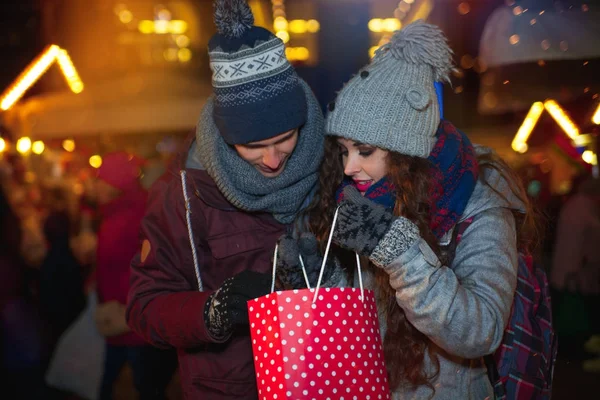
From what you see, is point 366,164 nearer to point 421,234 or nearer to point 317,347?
point 421,234

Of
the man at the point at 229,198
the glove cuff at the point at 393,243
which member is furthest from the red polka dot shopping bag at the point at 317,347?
the man at the point at 229,198

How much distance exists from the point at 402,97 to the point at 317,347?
91 centimetres

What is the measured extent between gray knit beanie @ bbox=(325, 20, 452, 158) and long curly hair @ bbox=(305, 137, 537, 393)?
0.25ft

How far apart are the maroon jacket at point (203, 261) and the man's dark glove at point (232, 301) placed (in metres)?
0.21

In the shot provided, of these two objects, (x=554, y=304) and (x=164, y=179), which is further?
(x=554, y=304)

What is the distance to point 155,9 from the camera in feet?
42.4

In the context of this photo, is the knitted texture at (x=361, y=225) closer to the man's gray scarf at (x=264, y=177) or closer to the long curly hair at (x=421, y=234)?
the long curly hair at (x=421, y=234)

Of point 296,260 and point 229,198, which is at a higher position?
point 229,198

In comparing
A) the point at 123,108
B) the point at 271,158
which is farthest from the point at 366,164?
the point at 123,108

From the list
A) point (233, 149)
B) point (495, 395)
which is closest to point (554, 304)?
point (495, 395)

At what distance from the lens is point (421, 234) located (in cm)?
215

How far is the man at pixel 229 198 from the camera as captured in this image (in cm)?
238

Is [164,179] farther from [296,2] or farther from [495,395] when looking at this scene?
[296,2]

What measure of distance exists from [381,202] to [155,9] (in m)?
11.7
